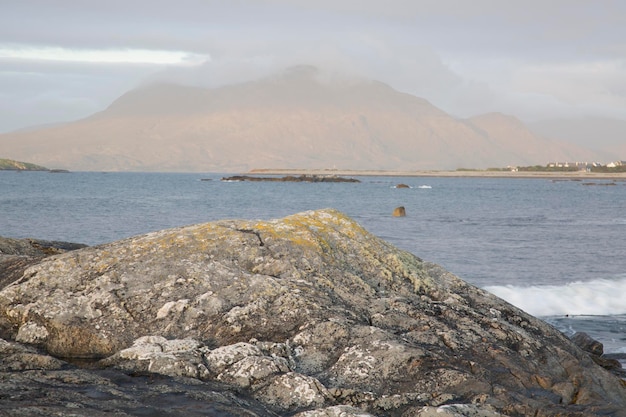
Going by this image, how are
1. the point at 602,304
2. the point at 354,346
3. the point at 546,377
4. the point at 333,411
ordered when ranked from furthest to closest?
1. the point at 602,304
2. the point at 546,377
3. the point at 354,346
4. the point at 333,411

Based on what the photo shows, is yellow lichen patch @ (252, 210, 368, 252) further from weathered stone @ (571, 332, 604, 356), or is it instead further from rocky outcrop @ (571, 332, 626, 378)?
weathered stone @ (571, 332, 604, 356)

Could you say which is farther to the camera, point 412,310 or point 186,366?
point 412,310

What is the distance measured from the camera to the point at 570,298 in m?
20.4

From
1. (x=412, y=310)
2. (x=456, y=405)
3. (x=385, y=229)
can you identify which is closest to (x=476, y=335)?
(x=412, y=310)

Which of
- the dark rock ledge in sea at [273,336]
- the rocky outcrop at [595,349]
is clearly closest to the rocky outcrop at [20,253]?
the dark rock ledge in sea at [273,336]

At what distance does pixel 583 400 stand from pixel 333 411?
316 centimetres

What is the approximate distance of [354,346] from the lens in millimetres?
6504

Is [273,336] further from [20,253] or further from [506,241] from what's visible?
[506,241]

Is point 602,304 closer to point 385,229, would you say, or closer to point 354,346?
point 354,346

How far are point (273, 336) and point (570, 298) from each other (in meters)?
16.2

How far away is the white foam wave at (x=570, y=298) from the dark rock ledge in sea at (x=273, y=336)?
38.2 feet

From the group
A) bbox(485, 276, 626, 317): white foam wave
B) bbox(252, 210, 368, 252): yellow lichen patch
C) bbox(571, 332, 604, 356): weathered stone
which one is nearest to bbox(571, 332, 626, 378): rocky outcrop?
bbox(571, 332, 604, 356): weathered stone

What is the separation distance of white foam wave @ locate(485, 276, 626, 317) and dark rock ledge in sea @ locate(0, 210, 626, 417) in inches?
458

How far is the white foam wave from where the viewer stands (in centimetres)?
1898
